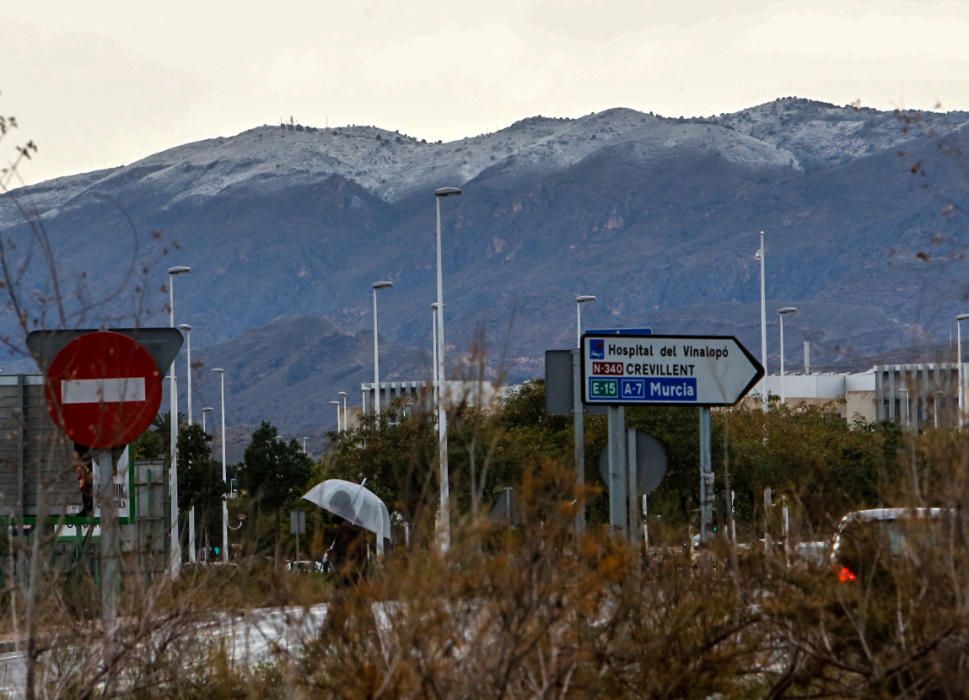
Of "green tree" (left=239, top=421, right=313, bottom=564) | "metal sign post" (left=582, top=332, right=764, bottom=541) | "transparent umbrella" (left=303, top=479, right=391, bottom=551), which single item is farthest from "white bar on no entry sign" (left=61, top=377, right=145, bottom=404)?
"green tree" (left=239, top=421, right=313, bottom=564)

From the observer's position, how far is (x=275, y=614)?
824cm

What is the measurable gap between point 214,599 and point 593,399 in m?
5.24

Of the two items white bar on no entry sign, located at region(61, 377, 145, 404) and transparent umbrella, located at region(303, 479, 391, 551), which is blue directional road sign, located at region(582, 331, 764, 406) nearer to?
transparent umbrella, located at region(303, 479, 391, 551)

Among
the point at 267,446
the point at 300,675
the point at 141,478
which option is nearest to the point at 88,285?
the point at 300,675

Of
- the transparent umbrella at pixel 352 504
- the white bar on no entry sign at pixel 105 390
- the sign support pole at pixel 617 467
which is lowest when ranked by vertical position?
the transparent umbrella at pixel 352 504

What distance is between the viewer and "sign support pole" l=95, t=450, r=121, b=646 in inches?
326

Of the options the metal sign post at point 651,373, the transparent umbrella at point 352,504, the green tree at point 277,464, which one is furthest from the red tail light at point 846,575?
the green tree at point 277,464

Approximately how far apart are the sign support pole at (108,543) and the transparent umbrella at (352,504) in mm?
6687

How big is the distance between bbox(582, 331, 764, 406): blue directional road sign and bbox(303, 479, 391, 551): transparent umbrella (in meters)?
2.33

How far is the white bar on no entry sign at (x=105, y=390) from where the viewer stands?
8758 mm

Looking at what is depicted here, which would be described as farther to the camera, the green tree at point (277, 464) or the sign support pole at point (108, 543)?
the green tree at point (277, 464)

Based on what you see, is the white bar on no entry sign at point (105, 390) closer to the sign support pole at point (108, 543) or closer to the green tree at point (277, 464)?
the sign support pole at point (108, 543)

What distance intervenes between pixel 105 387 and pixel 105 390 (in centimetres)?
2

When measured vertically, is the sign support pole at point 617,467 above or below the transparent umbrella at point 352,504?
above
